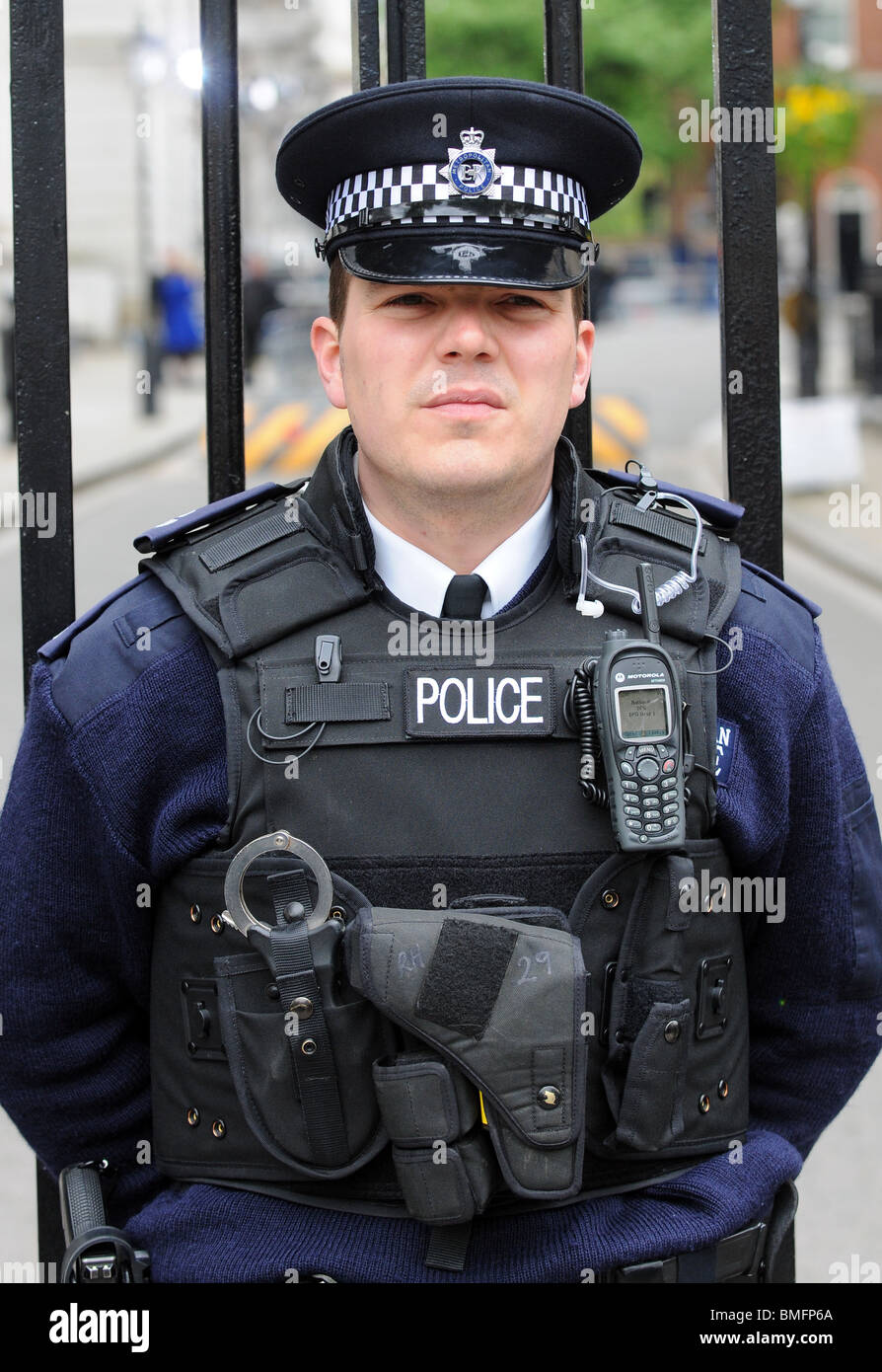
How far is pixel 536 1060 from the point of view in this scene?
1.85 m

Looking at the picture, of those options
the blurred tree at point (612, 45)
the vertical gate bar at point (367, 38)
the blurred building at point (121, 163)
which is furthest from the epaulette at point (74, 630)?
the blurred tree at point (612, 45)

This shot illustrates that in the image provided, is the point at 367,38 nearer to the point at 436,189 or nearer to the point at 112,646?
the point at 436,189

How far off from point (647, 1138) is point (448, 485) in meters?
0.80

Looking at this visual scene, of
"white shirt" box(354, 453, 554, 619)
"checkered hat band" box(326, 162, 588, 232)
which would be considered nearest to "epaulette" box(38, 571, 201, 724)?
"white shirt" box(354, 453, 554, 619)

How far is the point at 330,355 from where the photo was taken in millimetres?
2162

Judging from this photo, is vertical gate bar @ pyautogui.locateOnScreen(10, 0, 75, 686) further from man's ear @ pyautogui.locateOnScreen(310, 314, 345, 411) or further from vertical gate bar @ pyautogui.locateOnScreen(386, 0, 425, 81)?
vertical gate bar @ pyautogui.locateOnScreen(386, 0, 425, 81)

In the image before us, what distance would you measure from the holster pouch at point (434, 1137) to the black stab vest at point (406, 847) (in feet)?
0.25

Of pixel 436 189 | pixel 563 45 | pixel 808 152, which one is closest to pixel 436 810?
pixel 436 189

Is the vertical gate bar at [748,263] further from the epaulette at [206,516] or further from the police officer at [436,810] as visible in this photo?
the epaulette at [206,516]
